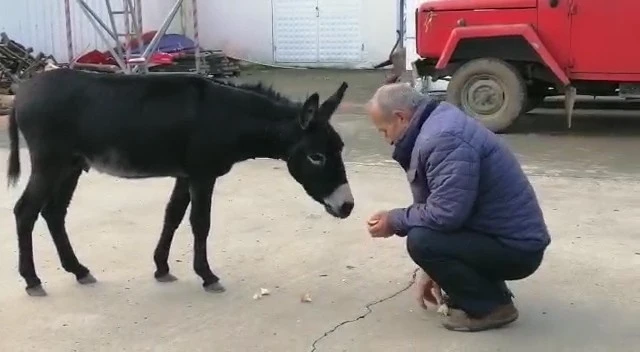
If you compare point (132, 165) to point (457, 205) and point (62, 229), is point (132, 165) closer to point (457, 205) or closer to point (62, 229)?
point (62, 229)

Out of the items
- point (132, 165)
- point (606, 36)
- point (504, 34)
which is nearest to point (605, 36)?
point (606, 36)

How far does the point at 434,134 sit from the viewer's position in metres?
4.41

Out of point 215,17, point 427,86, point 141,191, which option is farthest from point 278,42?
point 141,191

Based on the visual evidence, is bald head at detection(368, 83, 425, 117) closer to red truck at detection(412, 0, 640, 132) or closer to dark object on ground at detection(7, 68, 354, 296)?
dark object on ground at detection(7, 68, 354, 296)

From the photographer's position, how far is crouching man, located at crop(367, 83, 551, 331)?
441 cm

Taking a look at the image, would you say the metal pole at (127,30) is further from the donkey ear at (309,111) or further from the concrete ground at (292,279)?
the donkey ear at (309,111)

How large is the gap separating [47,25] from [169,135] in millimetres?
15252

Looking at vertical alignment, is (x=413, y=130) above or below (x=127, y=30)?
below

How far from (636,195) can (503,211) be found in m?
3.71

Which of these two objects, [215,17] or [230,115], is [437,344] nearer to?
[230,115]

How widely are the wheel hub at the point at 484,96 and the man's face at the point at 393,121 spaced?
A: 694 cm

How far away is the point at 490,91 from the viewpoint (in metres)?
11.3

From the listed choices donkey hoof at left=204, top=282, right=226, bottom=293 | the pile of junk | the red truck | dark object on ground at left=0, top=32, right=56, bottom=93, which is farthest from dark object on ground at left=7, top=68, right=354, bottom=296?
the pile of junk

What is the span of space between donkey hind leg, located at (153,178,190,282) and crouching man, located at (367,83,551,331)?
1.51 metres
